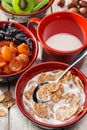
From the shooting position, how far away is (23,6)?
0.91 meters

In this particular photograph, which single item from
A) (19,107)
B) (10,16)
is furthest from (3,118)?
(10,16)

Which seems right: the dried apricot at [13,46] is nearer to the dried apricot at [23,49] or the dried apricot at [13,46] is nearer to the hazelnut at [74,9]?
the dried apricot at [23,49]

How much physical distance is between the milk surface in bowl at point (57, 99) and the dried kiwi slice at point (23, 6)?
214 millimetres

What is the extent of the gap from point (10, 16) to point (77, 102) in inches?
12.5

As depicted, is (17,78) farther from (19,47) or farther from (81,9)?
(81,9)

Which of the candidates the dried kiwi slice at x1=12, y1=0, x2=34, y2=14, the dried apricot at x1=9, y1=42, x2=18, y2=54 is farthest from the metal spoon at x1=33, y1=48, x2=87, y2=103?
the dried kiwi slice at x1=12, y1=0, x2=34, y2=14

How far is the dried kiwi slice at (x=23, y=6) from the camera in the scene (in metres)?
0.90

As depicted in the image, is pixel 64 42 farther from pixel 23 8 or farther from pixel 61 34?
pixel 23 8

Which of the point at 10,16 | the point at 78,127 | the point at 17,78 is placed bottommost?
the point at 78,127

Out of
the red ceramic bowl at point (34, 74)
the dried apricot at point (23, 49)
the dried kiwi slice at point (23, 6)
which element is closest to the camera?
the red ceramic bowl at point (34, 74)

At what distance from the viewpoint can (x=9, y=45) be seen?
0.82m

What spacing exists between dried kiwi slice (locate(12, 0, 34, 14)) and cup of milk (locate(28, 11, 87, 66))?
2.5 inches

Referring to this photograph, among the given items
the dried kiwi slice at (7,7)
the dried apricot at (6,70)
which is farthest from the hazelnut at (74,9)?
the dried apricot at (6,70)

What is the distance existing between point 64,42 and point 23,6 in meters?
0.17
